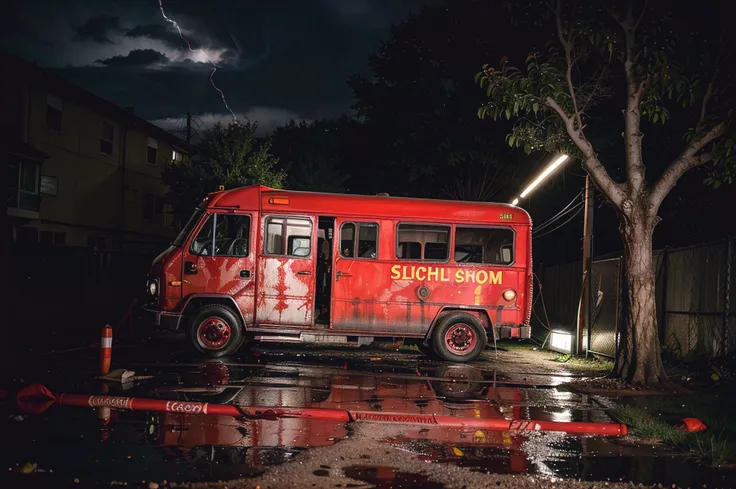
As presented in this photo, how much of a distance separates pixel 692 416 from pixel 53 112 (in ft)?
91.1

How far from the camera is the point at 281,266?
39.5 ft

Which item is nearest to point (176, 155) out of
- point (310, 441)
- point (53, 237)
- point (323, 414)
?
point (53, 237)

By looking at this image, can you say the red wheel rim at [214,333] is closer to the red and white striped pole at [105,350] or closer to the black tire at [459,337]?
the red and white striped pole at [105,350]

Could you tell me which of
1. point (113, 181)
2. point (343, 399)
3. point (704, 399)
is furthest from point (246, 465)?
point (113, 181)

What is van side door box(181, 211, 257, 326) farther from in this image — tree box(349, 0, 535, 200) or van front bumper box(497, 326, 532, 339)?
tree box(349, 0, 535, 200)

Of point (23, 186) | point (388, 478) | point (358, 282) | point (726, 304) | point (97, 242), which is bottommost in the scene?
point (388, 478)

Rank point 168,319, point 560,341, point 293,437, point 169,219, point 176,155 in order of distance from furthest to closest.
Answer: point 176,155 < point 169,219 < point 560,341 < point 168,319 < point 293,437

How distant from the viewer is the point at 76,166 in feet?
95.8

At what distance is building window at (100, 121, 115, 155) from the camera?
30719 millimetres

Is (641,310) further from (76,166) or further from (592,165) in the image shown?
(76,166)

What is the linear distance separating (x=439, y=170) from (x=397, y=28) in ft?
22.1

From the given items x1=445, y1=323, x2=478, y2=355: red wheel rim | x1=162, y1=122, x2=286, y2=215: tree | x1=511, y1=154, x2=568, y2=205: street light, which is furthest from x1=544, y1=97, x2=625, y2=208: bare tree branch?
x1=162, y1=122, x2=286, y2=215: tree

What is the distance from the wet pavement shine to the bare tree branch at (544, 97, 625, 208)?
127 inches

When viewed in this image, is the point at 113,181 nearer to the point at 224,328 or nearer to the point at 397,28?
the point at 397,28
